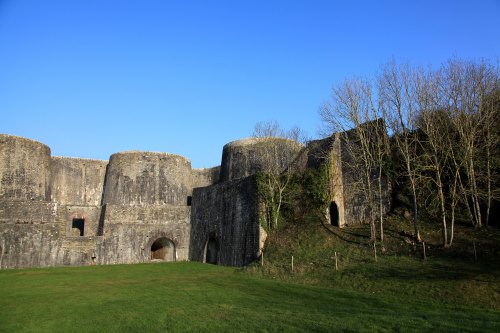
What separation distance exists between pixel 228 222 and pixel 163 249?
798 centimetres

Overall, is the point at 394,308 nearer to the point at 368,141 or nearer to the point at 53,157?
the point at 368,141

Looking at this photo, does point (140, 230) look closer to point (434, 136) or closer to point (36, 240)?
point (36, 240)

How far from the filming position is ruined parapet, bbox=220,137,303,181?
30.6 meters

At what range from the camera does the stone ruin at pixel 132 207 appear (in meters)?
26.5

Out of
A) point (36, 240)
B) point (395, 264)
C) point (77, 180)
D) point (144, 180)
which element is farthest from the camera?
point (77, 180)

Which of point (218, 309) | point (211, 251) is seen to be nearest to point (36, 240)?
point (211, 251)

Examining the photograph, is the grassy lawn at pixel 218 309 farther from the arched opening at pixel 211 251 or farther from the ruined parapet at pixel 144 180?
the ruined parapet at pixel 144 180

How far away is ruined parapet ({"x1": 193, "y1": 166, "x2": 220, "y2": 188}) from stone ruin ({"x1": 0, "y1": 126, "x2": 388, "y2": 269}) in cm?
9

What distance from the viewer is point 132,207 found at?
31516 millimetres

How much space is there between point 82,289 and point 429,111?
1708cm

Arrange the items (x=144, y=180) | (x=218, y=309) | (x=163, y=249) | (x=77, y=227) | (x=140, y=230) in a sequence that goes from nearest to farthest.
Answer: (x=218, y=309)
(x=140, y=230)
(x=163, y=249)
(x=144, y=180)
(x=77, y=227)

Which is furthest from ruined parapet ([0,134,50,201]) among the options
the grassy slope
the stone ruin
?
the grassy slope

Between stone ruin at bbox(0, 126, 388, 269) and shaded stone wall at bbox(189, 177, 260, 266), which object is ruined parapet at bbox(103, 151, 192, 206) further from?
shaded stone wall at bbox(189, 177, 260, 266)

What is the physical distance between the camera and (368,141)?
22828 mm
